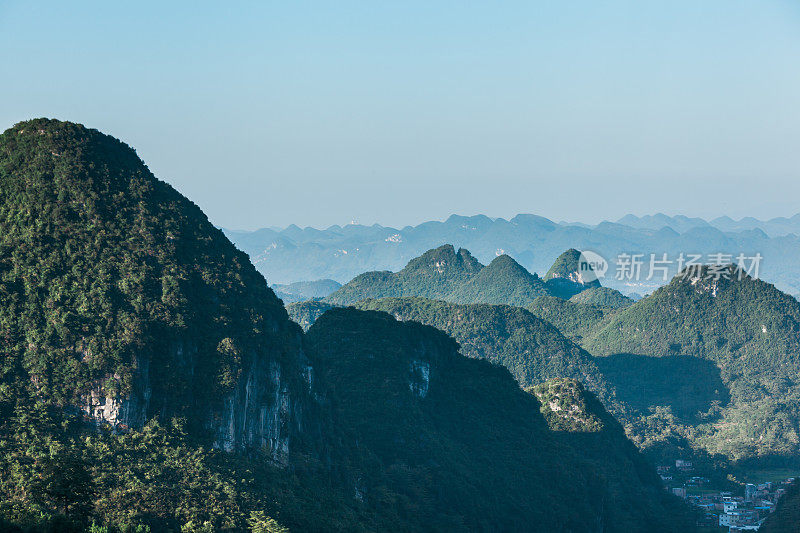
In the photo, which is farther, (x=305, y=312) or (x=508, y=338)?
(x=305, y=312)

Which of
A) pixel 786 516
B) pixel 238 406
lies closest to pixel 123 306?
pixel 238 406

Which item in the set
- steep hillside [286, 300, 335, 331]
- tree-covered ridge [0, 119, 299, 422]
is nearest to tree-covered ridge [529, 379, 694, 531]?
tree-covered ridge [0, 119, 299, 422]

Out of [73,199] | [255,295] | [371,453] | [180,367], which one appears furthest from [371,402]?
[73,199]

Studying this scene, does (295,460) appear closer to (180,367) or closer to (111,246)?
(180,367)

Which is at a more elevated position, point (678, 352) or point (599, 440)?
point (678, 352)

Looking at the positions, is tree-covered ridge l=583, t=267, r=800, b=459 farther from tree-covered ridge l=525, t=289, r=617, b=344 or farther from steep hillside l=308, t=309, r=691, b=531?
steep hillside l=308, t=309, r=691, b=531

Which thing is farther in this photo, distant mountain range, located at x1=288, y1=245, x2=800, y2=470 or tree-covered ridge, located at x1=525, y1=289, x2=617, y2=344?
tree-covered ridge, located at x1=525, y1=289, x2=617, y2=344

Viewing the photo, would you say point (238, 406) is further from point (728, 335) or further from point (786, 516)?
point (728, 335)
